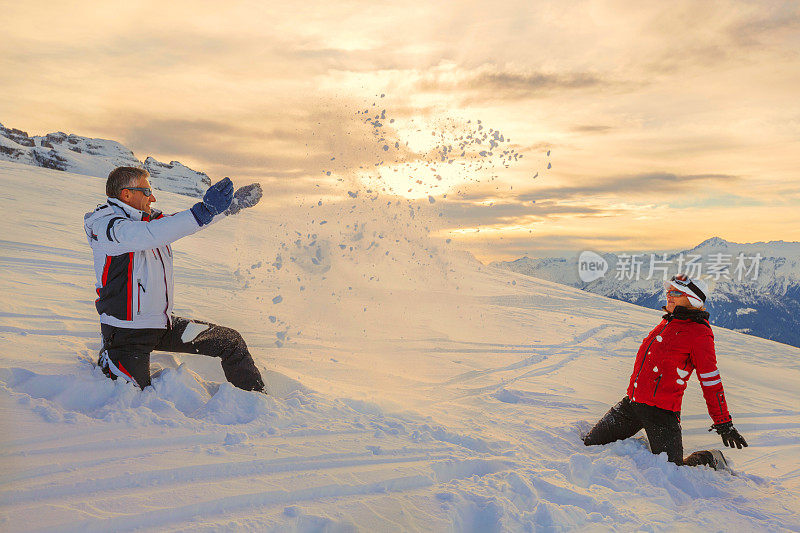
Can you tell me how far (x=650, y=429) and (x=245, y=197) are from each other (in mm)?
3598

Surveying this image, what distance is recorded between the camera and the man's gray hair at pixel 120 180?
3.38m

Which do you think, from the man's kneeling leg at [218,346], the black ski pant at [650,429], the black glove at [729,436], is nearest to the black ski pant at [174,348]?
the man's kneeling leg at [218,346]

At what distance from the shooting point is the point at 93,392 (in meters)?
3.22

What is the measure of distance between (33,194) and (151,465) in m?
17.6

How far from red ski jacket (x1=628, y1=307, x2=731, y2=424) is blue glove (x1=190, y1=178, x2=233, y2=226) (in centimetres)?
334

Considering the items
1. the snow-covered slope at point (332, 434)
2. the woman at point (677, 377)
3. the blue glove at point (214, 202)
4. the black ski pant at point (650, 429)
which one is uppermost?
the blue glove at point (214, 202)

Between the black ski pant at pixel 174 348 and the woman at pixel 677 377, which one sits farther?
the woman at pixel 677 377

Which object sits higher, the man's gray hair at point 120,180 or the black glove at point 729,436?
the man's gray hair at point 120,180

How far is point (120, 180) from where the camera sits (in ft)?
11.1

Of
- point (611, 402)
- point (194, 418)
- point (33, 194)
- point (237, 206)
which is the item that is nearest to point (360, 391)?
point (194, 418)

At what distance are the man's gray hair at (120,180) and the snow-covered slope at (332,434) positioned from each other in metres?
1.27

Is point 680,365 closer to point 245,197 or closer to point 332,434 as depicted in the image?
point 332,434

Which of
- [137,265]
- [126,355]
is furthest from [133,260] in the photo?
[126,355]

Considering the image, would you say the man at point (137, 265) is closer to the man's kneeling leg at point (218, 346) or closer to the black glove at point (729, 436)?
the man's kneeling leg at point (218, 346)
